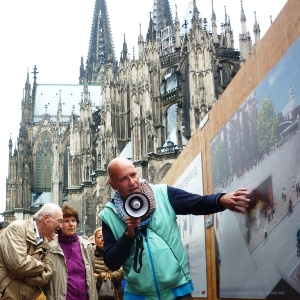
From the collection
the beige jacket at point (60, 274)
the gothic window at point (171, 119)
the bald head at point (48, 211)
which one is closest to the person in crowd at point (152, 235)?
the bald head at point (48, 211)

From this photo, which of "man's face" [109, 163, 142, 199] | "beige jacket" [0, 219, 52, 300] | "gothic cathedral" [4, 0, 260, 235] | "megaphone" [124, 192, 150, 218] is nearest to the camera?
"megaphone" [124, 192, 150, 218]

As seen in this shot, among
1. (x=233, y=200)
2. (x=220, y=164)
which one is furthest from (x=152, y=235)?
(x=220, y=164)

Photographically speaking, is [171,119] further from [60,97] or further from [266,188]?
[266,188]

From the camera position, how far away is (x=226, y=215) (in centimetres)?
414

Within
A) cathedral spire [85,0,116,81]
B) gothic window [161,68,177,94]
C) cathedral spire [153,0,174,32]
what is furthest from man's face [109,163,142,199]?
cathedral spire [85,0,116,81]

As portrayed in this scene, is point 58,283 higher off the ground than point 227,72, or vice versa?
point 227,72

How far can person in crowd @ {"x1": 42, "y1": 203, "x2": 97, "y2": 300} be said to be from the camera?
14.3 ft

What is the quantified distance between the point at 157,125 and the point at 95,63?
38.7m

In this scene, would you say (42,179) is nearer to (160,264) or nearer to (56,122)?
(56,122)

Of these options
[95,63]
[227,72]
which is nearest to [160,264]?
[227,72]

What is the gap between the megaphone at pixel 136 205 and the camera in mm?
2801

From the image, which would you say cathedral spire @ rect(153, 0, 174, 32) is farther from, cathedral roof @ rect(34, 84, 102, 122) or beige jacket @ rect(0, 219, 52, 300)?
beige jacket @ rect(0, 219, 52, 300)

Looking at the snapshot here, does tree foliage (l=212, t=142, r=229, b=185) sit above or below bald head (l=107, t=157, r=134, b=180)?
above

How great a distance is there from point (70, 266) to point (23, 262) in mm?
869
